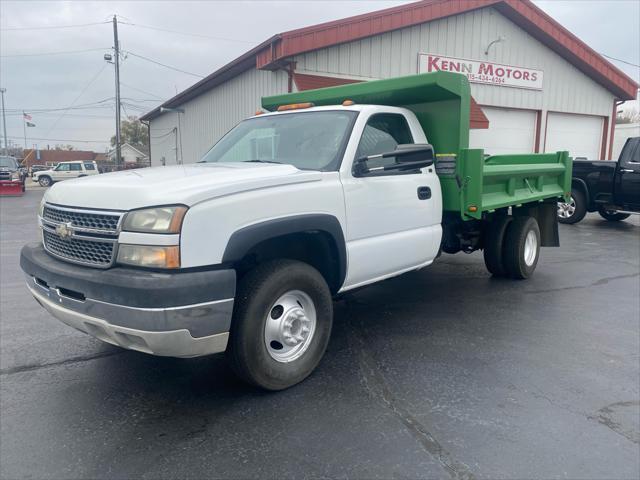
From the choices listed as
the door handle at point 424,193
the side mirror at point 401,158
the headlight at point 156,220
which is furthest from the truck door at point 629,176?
the headlight at point 156,220

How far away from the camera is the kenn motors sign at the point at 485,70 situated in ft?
52.5

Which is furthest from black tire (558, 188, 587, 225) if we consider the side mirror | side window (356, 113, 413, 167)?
the side mirror

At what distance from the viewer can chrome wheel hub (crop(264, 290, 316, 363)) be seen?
3.60 metres

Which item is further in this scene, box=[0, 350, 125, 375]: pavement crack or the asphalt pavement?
box=[0, 350, 125, 375]: pavement crack

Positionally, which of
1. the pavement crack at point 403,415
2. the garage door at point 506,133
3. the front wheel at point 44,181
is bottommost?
the front wheel at point 44,181

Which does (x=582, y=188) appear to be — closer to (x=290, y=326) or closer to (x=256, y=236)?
(x=290, y=326)

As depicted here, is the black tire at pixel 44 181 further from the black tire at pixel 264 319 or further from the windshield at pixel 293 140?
the black tire at pixel 264 319

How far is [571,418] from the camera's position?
3.38 meters

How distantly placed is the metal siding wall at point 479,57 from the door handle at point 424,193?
948cm

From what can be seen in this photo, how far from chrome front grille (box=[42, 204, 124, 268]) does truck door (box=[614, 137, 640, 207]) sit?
1151 centimetres

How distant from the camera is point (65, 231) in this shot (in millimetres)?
3385

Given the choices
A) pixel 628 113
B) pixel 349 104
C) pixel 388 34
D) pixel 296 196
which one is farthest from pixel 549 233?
pixel 628 113

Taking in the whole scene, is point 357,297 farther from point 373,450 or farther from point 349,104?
point 373,450

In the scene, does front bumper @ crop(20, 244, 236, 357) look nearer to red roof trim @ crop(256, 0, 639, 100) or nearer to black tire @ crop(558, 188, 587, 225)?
red roof trim @ crop(256, 0, 639, 100)
